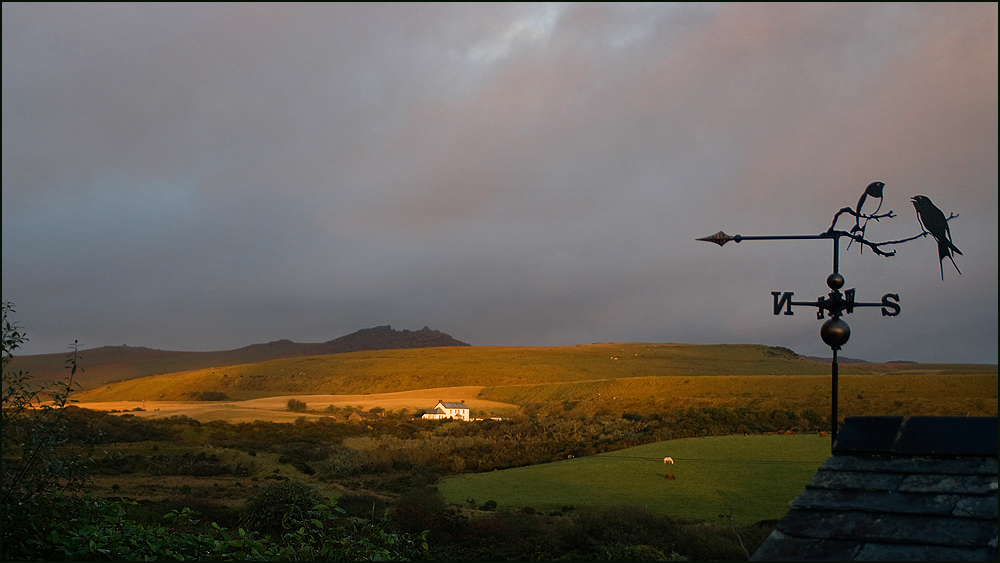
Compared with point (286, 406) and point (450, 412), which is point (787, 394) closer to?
point (450, 412)

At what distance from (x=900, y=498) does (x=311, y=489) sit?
49.9 ft

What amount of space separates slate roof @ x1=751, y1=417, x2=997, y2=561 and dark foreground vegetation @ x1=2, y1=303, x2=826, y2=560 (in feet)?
15.1

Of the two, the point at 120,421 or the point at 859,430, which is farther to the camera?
the point at 120,421

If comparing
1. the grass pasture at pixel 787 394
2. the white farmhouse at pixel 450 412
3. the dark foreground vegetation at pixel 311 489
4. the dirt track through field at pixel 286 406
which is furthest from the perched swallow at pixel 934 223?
the dirt track through field at pixel 286 406

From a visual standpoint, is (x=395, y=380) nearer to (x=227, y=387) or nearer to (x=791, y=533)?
(x=227, y=387)

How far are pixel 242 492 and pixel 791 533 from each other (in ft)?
63.3

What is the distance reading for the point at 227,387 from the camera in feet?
254

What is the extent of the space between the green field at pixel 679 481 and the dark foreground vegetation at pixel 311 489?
131 centimetres

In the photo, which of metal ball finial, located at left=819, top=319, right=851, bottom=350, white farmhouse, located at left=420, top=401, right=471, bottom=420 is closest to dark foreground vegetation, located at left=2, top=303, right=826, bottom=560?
white farmhouse, located at left=420, top=401, right=471, bottom=420

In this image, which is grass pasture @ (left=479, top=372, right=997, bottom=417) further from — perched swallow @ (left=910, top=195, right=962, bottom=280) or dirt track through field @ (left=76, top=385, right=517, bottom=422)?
perched swallow @ (left=910, top=195, right=962, bottom=280)

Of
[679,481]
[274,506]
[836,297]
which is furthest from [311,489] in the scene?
[836,297]

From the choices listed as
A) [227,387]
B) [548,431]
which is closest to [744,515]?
[548,431]

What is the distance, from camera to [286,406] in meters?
51.0

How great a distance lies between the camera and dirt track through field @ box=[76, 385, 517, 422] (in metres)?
42.3
